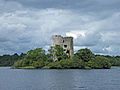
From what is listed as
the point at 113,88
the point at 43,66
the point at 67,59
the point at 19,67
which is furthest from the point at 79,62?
the point at 113,88

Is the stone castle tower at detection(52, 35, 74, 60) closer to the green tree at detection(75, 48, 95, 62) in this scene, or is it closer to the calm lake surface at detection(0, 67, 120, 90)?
the green tree at detection(75, 48, 95, 62)

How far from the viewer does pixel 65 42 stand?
6973 inches

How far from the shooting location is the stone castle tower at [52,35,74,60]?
17625 centimetres

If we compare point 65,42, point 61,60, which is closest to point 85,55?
point 65,42

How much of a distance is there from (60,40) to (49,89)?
11105cm

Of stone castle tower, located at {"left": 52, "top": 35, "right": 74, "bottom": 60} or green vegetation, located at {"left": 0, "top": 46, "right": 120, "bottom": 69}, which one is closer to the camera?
green vegetation, located at {"left": 0, "top": 46, "right": 120, "bottom": 69}

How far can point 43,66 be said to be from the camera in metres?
179

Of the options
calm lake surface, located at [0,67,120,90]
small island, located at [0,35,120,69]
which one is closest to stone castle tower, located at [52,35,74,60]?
small island, located at [0,35,120,69]

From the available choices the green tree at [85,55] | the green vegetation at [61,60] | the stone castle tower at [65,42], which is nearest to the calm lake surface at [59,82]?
the green vegetation at [61,60]

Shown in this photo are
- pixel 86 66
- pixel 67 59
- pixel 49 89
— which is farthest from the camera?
pixel 86 66

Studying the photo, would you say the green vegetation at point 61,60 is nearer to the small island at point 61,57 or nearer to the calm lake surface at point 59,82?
the small island at point 61,57

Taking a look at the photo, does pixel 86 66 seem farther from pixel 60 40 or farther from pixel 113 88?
pixel 113 88

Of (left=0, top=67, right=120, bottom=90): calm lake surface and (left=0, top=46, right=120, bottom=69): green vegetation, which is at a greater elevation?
(left=0, top=46, right=120, bottom=69): green vegetation

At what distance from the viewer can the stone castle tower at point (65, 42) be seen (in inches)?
6939
